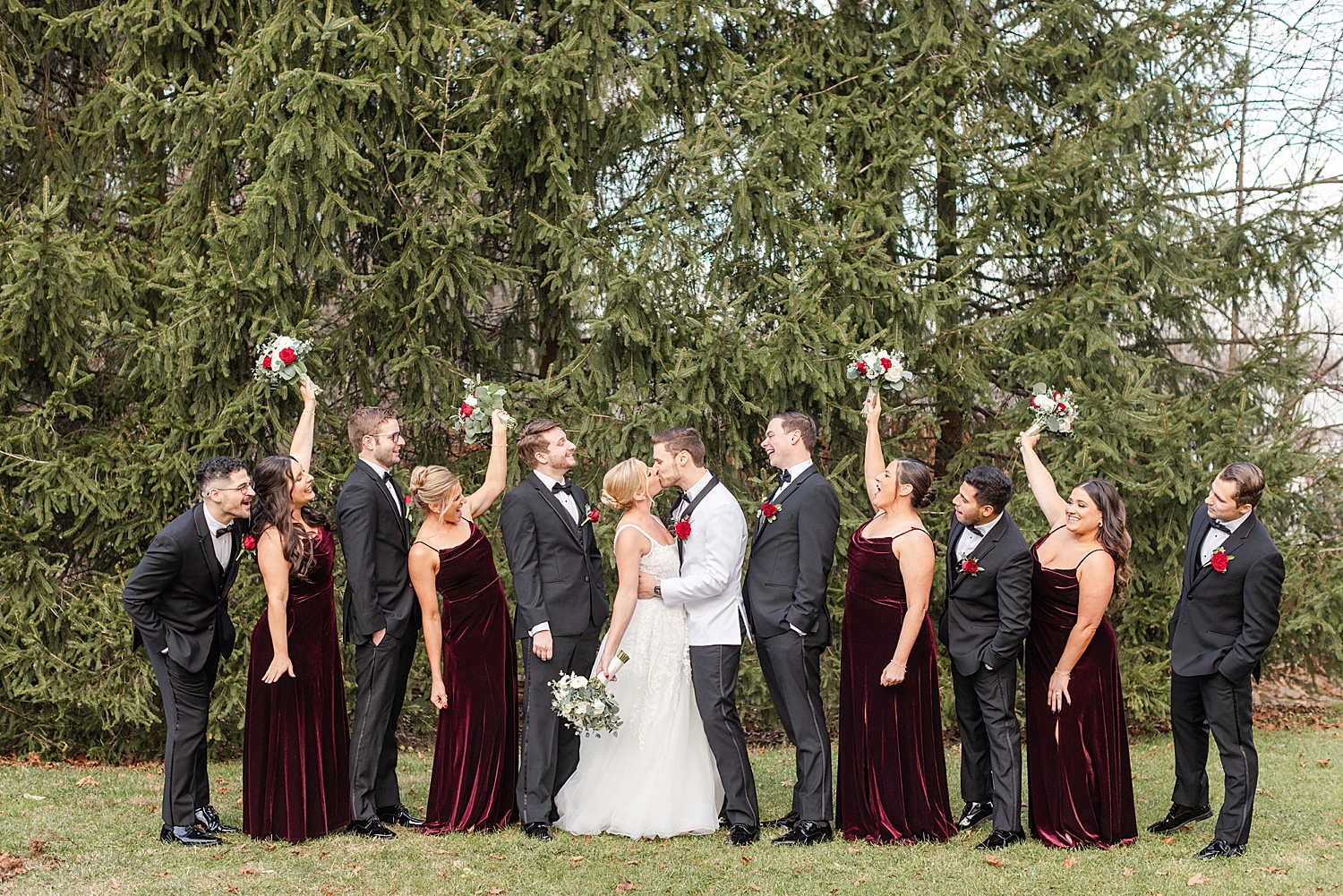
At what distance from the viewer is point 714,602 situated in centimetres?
608

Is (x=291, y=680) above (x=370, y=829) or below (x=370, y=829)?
above

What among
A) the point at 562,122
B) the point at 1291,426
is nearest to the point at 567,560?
the point at 562,122

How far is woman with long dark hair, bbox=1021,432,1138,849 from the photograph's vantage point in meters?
5.82

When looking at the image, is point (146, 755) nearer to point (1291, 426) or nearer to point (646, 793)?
point (646, 793)

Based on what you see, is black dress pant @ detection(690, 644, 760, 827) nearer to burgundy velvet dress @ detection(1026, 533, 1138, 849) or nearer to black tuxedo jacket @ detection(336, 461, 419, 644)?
burgundy velvet dress @ detection(1026, 533, 1138, 849)

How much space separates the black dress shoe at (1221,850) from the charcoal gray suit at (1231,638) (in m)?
0.02

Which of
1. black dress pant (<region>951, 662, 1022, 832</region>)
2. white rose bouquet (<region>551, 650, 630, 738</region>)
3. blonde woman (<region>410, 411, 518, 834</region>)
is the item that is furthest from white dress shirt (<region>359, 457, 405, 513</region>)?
black dress pant (<region>951, 662, 1022, 832</region>)

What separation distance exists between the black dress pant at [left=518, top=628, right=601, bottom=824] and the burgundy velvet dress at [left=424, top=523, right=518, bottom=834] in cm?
14

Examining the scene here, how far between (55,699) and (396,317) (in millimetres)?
3848

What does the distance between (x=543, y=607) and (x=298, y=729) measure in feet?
4.62

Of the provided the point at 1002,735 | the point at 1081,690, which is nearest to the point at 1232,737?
the point at 1081,690

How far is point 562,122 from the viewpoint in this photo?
912 cm

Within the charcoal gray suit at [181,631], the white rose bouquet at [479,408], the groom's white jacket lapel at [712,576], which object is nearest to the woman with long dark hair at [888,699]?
the groom's white jacket lapel at [712,576]

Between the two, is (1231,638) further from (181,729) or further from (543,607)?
(181,729)
